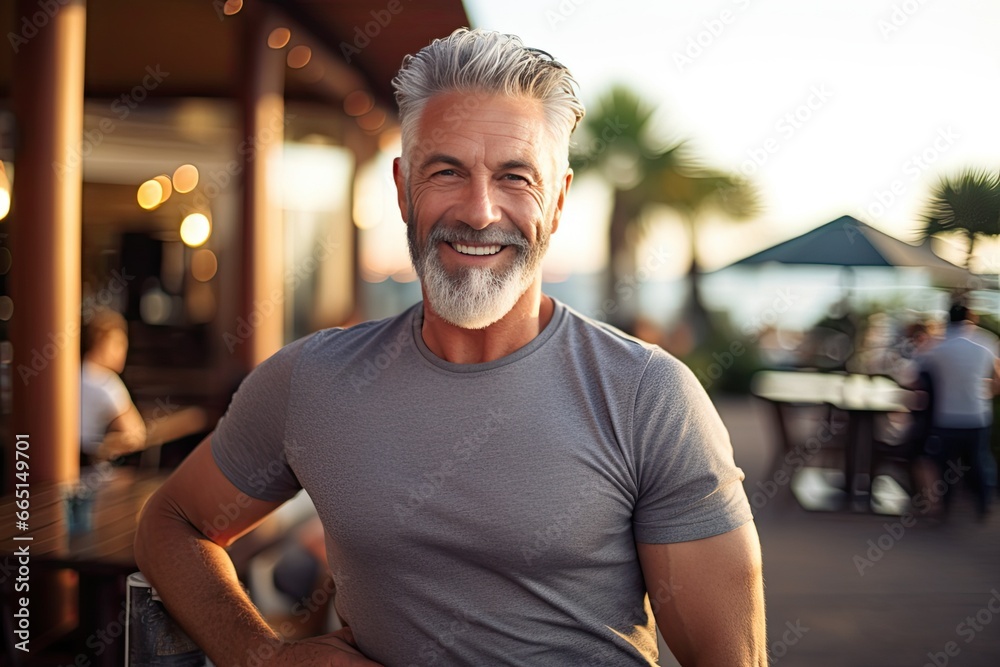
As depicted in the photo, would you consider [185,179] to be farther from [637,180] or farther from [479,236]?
[637,180]

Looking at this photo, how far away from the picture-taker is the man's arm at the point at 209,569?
151cm

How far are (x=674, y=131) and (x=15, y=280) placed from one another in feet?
49.2

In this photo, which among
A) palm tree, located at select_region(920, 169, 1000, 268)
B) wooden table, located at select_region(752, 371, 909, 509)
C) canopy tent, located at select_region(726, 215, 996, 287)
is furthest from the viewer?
canopy tent, located at select_region(726, 215, 996, 287)

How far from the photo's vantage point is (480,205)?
4.80 feet

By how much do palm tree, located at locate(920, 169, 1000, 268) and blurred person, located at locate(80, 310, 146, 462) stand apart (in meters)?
6.39

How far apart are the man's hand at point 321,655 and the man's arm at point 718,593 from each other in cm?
55

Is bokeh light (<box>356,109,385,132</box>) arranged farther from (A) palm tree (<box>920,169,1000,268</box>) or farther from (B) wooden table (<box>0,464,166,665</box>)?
(B) wooden table (<box>0,464,166,665</box>)

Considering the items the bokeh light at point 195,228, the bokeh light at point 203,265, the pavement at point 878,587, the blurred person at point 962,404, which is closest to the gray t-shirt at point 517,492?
the pavement at point 878,587

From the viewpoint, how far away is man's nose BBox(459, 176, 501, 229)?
1.46 m

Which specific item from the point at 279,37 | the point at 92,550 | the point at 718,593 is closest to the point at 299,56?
the point at 279,37

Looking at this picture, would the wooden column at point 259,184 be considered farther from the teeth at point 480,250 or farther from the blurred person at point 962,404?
the blurred person at point 962,404

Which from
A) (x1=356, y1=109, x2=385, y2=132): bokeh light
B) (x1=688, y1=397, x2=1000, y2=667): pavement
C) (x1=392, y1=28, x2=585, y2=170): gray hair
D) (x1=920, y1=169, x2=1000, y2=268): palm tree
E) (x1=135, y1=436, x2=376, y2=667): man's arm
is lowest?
(x1=688, y1=397, x2=1000, y2=667): pavement

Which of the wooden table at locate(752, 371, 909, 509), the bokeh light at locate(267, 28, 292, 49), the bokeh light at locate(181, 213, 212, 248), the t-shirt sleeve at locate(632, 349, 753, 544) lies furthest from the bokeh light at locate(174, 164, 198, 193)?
the t-shirt sleeve at locate(632, 349, 753, 544)

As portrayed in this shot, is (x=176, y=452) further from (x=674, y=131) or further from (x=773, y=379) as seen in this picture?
(x=674, y=131)
